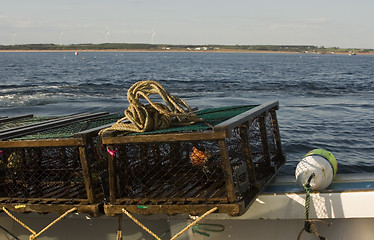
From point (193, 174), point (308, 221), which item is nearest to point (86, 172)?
point (193, 174)

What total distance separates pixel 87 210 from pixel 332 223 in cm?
237

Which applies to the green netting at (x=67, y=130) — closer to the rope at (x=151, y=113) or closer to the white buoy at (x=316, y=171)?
the rope at (x=151, y=113)

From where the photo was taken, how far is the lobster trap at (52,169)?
4234 millimetres

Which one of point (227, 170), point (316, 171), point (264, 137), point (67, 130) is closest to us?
point (227, 170)

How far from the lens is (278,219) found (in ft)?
15.3

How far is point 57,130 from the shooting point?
5168 millimetres

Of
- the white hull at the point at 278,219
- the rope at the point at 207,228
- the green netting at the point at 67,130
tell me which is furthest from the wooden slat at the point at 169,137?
the rope at the point at 207,228

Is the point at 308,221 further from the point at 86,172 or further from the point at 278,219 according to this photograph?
the point at 86,172

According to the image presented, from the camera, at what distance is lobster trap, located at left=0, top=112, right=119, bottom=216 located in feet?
13.9

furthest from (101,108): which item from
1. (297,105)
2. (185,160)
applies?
(185,160)

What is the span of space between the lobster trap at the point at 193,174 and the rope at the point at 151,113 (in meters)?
0.11

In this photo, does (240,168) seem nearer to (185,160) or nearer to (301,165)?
(301,165)

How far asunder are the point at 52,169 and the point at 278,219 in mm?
2329

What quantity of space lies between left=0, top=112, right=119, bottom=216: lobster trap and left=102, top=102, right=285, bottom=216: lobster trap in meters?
0.23
